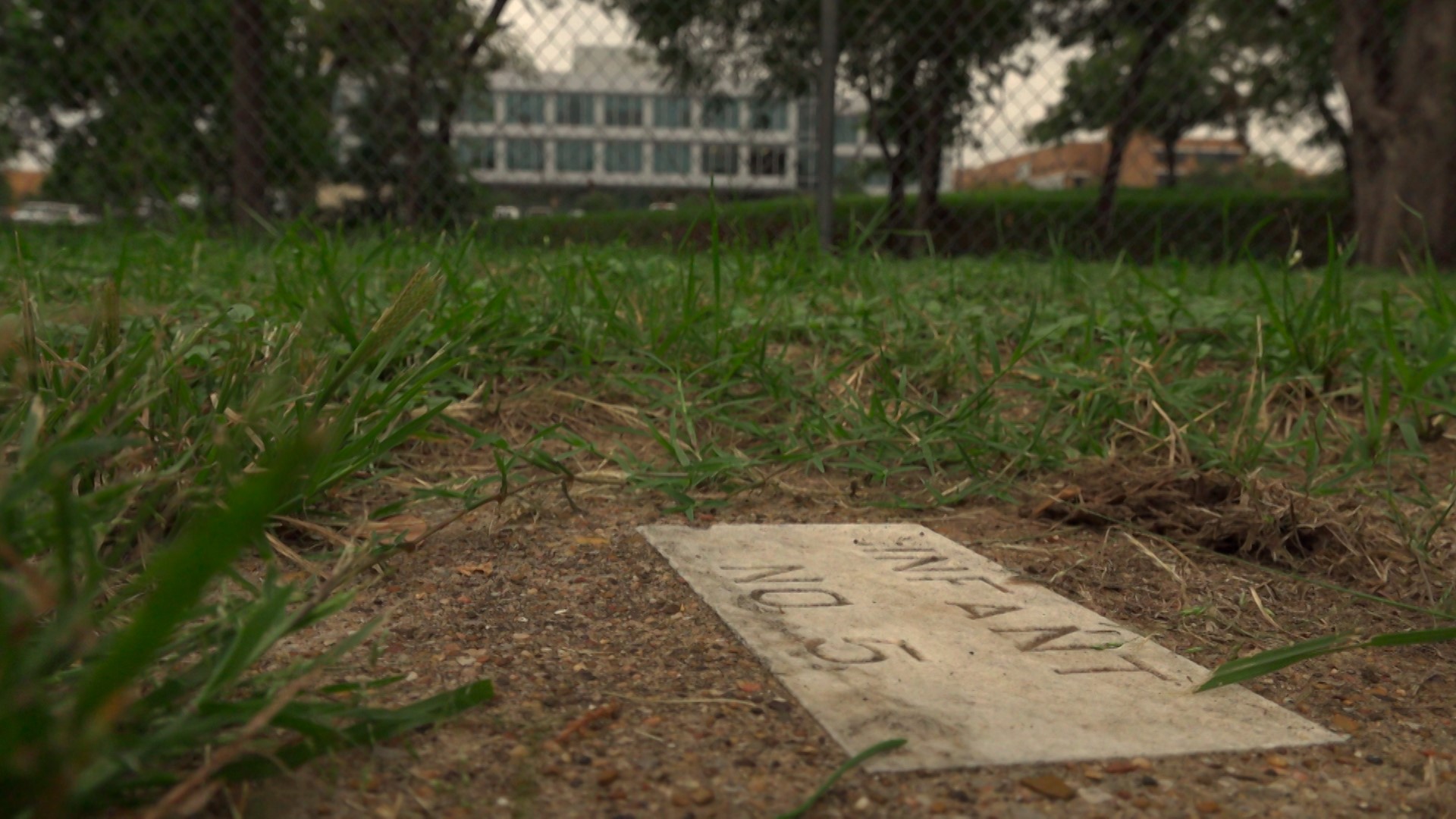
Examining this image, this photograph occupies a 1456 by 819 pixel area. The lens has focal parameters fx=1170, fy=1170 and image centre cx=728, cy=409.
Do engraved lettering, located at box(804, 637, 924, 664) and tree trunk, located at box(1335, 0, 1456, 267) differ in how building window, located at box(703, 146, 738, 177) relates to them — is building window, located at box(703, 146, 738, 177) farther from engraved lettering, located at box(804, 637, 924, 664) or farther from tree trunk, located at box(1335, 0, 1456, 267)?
tree trunk, located at box(1335, 0, 1456, 267)

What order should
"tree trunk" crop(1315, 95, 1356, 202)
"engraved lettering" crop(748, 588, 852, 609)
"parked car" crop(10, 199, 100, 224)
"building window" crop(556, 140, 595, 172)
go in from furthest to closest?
"tree trunk" crop(1315, 95, 1356, 202)
"building window" crop(556, 140, 595, 172)
"parked car" crop(10, 199, 100, 224)
"engraved lettering" crop(748, 588, 852, 609)

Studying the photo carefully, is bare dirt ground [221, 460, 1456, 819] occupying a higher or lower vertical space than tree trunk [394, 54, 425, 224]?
lower

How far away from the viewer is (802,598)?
1479 millimetres

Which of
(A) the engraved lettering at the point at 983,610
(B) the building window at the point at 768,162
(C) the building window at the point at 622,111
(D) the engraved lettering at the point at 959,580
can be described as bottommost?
(A) the engraved lettering at the point at 983,610

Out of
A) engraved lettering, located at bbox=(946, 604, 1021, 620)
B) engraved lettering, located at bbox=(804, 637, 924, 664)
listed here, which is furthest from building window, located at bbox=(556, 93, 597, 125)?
engraved lettering, located at bbox=(804, 637, 924, 664)

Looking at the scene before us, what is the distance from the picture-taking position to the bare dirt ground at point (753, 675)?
0.97 meters

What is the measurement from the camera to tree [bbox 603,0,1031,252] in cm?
448

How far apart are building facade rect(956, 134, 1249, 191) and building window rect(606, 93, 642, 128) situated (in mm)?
1250

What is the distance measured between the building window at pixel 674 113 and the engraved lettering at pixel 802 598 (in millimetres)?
3209

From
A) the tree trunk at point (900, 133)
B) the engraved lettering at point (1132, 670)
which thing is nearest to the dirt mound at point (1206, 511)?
the engraved lettering at point (1132, 670)

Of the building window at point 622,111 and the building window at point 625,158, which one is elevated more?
the building window at point 622,111

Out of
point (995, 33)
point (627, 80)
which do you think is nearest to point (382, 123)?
point (627, 80)

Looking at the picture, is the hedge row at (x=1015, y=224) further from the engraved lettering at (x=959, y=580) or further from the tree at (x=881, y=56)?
the engraved lettering at (x=959, y=580)

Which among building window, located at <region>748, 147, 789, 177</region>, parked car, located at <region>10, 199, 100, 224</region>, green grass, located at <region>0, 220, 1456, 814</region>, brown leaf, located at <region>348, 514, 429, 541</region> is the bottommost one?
brown leaf, located at <region>348, 514, 429, 541</region>
